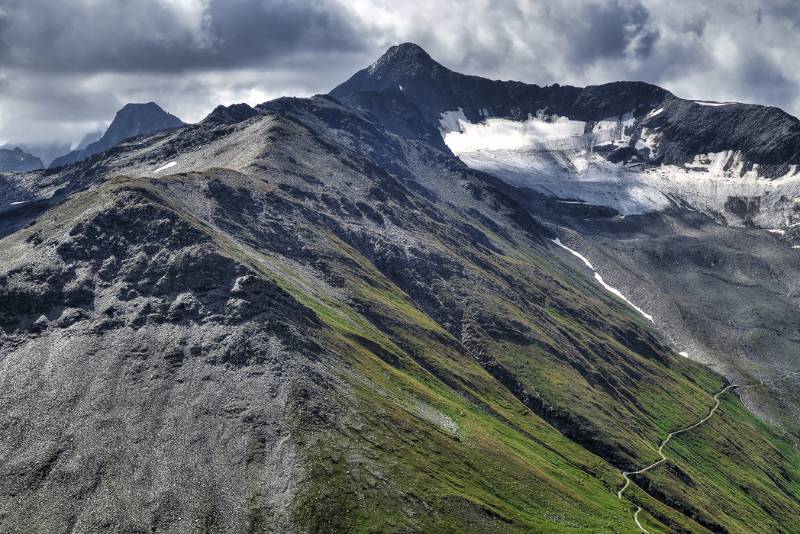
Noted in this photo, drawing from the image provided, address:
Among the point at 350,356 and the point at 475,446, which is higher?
the point at 350,356

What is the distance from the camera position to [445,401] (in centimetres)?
16238

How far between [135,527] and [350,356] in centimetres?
5881

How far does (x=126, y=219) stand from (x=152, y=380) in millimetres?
53753

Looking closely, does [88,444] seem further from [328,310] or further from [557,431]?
[557,431]

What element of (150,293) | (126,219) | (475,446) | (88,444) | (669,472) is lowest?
(669,472)

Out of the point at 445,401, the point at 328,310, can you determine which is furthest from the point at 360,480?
the point at 328,310

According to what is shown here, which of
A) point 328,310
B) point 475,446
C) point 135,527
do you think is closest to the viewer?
point 135,527

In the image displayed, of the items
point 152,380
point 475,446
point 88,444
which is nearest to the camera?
point 88,444

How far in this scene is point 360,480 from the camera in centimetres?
11194

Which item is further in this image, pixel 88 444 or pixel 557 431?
pixel 557 431

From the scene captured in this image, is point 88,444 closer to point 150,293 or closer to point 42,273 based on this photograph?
point 150,293

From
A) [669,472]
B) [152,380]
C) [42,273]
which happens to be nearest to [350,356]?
[152,380]

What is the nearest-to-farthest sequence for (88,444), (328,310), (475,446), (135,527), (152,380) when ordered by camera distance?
(135,527)
(88,444)
(152,380)
(475,446)
(328,310)

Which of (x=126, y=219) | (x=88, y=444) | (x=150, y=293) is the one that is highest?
(x=126, y=219)
